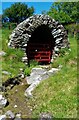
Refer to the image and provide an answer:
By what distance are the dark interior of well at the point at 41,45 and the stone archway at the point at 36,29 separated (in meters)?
0.44

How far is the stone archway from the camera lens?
29906mm

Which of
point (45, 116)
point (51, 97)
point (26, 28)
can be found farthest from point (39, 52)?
point (45, 116)

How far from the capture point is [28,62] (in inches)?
1179

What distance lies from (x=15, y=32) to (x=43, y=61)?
4.05 meters

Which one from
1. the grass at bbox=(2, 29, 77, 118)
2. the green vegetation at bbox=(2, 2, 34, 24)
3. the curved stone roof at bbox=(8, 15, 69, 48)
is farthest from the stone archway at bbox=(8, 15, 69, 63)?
the green vegetation at bbox=(2, 2, 34, 24)

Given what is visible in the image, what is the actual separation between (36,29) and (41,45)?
1.96 meters

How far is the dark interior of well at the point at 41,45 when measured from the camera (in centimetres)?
3166

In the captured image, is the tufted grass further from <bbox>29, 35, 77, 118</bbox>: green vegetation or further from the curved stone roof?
<bbox>29, 35, 77, 118</bbox>: green vegetation

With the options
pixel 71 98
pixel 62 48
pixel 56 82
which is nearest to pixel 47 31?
pixel 62 48

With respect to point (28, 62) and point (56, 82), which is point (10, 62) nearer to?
point (28, 62)

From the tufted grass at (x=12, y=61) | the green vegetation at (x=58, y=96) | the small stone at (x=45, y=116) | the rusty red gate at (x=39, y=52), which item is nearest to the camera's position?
the small stone at (x=45, y=116)

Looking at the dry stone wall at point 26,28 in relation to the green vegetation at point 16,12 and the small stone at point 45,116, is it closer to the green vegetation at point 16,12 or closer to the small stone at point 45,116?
the small stone at point 45,116

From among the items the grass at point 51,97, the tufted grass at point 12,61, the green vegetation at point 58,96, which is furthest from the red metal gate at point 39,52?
the green vegetation at point 58,96

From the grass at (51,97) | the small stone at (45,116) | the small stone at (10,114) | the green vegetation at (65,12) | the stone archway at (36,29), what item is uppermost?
the green vegetation at (65,12)
